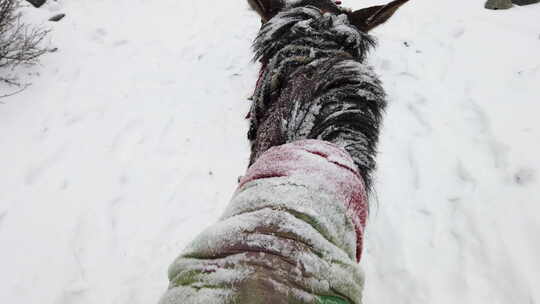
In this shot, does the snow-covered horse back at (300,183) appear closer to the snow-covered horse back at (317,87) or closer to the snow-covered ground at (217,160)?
the snow-covered horse back at (317,87)

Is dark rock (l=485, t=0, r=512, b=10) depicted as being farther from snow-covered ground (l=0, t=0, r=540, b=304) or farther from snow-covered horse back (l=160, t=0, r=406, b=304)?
snow-covered horse back (l=160, t=0, r=406, b=304)

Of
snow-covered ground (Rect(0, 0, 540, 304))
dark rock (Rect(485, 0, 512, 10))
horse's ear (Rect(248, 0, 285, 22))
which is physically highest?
horse's ear (Rect(248, 0, 285, 22))

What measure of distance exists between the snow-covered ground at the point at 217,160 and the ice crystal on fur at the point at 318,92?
1.22 m

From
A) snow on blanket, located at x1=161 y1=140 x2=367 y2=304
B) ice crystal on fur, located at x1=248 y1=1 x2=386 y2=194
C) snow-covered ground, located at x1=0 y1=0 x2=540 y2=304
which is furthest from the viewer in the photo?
snow-covered ground, located at x1=0 y1=0 x2=540 y2=304

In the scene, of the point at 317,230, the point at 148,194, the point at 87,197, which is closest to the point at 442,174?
the point at 317,230

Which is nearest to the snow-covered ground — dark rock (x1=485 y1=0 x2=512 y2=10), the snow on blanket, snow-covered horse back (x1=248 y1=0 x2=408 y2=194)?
dark rock (x1=485 y1=0 x2=512 y2=10)

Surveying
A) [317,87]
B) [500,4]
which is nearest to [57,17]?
[317,87]

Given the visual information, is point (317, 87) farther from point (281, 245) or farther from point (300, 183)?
point (281, 245)

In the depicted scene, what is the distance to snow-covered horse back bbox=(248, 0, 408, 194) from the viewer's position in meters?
1.30

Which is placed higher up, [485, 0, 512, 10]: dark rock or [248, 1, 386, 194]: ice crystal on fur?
[248, 1, 386, 194]: ice crystal on fur

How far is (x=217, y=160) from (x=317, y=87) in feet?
6.22

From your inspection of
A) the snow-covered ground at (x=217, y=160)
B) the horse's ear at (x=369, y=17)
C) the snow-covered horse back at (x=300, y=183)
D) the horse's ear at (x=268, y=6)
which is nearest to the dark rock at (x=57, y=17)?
the snow-covered ground at (x=217, y=160)

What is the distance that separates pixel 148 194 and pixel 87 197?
0.49 m

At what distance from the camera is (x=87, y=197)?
265 centimetres
